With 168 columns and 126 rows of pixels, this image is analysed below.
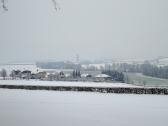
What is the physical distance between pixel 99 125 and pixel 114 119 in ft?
6.35

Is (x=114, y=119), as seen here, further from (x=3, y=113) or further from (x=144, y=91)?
(x=144, y=91)

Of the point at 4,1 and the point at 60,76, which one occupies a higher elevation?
the point at 4,1

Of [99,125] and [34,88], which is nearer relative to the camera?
[99,125]

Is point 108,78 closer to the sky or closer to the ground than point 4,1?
closer to the ground

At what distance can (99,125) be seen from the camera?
12.0m

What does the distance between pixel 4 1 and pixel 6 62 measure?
109 m

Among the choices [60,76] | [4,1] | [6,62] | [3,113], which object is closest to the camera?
[4,1]

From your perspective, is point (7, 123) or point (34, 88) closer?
point (7, 123)

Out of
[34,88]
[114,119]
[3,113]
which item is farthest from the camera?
[34,88]

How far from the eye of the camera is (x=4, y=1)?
10.4 meters

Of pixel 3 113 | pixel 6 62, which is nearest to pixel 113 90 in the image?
pixel 3 113

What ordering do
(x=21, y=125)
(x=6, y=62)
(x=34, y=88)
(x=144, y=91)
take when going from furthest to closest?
(x=6, y=62) < (x=34, y=88) < (x=144, y=91) < (x=21, y=125)

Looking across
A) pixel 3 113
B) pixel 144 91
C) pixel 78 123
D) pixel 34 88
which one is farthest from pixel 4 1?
pixel 34 88

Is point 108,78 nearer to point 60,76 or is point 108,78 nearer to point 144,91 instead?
point 60,76
